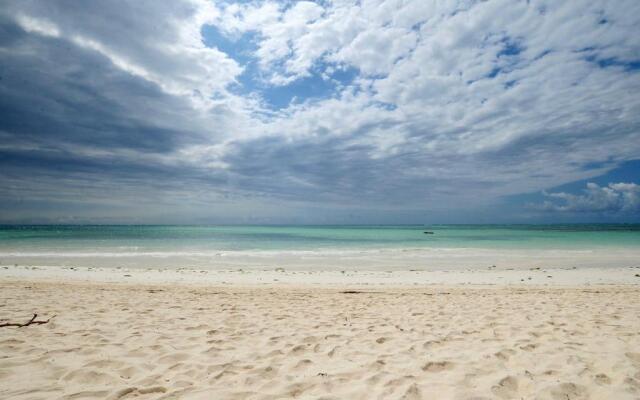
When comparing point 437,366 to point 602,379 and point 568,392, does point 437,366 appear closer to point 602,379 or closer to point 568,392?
point 568,392

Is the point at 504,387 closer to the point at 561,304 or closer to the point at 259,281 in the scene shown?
the point at 561,304

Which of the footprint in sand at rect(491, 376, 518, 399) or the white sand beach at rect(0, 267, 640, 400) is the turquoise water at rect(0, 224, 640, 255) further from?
the footprint in sand at rect(491, 376, 518, 399)

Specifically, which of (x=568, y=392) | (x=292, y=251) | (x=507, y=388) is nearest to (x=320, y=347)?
(x=507, y=388)

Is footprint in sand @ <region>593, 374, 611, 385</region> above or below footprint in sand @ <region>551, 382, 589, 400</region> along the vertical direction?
above

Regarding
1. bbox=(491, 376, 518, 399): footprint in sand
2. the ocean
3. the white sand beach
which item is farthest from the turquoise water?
bbox=(491, 376, 518, 399): footprint in sand

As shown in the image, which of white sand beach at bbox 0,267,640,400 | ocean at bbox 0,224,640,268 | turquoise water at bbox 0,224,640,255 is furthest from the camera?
Answer: turquoise water at bbox 0,224,640,255

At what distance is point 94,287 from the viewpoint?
36.3 ft

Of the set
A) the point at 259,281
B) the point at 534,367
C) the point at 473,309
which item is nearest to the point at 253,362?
the point at 534,367

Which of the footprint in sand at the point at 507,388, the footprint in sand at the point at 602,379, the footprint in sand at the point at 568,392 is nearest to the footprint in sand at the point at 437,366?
the footprint in sand at the point at 507,388

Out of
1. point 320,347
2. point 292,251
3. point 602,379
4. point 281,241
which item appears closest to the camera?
point 602,379

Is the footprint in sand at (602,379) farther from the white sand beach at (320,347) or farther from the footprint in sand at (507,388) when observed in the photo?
the footprint in sand at (507,388)

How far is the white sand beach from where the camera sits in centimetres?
373

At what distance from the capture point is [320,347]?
202 inches

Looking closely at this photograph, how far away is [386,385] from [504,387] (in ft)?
4.57
